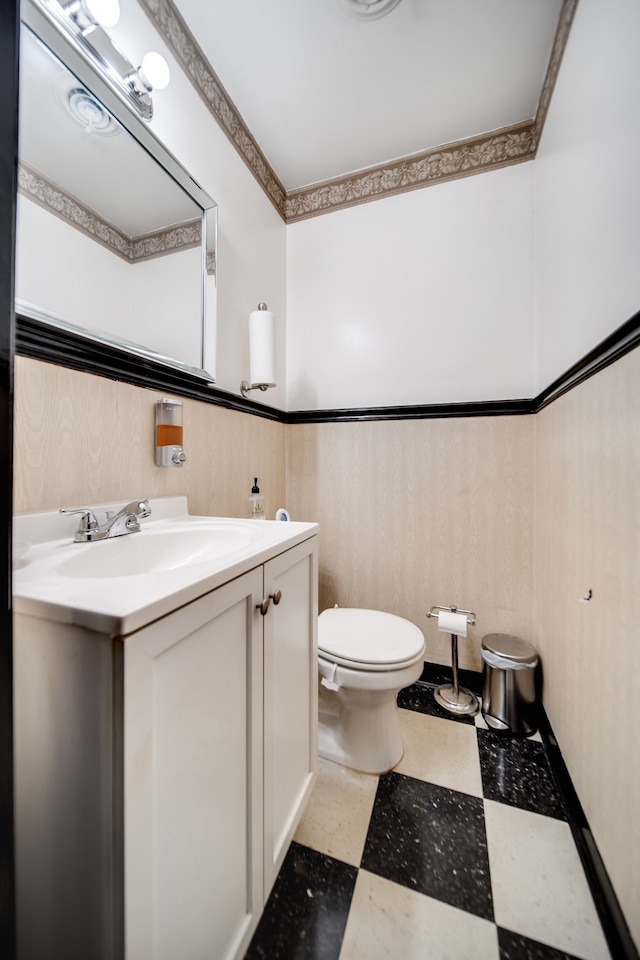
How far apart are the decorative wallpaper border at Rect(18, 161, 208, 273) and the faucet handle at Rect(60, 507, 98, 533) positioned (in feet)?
2.08

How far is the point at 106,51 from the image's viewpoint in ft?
2.87

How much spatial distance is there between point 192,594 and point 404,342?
1531 mm

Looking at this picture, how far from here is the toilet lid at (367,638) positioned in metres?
1.09

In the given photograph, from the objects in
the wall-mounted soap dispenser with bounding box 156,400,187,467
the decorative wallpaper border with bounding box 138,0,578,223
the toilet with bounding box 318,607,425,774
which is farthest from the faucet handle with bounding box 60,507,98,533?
the decorative wallpaper border with bounding box 138,0,578,223

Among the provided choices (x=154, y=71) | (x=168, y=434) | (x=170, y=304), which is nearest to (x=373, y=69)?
(x=154, y=71)

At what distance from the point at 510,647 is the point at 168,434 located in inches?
56.5

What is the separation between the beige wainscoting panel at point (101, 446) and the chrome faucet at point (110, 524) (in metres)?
0.08

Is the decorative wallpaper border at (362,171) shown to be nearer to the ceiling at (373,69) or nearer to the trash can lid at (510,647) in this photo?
the ceiling at (373,69)

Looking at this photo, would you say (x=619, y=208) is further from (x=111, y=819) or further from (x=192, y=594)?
(x=111, y=819)

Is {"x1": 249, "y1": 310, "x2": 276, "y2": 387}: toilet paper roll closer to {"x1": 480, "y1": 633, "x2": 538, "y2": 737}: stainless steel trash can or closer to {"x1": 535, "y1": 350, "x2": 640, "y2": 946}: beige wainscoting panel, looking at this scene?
{"x1": 535, "y1": 350, "x2": 640, "y2": 946}: beige wainscoting panel

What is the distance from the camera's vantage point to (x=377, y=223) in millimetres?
1701

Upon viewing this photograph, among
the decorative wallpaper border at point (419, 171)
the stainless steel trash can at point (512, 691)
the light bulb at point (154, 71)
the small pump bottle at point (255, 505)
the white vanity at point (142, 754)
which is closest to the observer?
the white vanity at point (142, 754)

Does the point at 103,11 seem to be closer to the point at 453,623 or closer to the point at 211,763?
the point at 211,763

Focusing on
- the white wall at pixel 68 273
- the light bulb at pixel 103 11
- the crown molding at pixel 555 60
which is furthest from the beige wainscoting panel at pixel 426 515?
the light bulb at pixel 103 11
